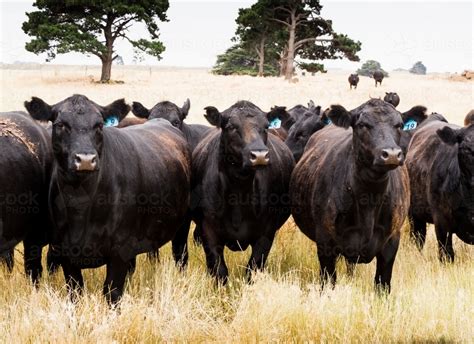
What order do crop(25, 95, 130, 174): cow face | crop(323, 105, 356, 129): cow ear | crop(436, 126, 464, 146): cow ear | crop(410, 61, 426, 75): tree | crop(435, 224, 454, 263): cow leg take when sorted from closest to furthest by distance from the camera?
crop(25, 95, 130, 174): cow face, crop(323, 105, 356, 129): cow ear, crop(436, 126, 464, 146): cow ear, crop(435, 224, 454, 263): cow leg, crop(410, 61, 426, 75): tree

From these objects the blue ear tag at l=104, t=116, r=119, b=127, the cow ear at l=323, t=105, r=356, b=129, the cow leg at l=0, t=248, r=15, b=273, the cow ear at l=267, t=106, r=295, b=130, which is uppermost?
the cow ear at l=323, t=105, r=356, b=129

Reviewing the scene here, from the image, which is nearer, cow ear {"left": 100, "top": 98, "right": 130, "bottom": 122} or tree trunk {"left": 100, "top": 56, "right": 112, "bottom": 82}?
cow ear {"left": 100, "top": 98, "right": 130, "bottom": 122}

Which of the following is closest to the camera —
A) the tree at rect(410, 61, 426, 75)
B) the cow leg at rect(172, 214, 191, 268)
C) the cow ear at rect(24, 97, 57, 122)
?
the cow ear at rect(24, 97, 57, 122)

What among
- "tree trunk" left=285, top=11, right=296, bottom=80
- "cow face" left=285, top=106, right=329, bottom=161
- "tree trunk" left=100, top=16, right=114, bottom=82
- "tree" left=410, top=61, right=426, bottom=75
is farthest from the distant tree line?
"tree" left=410, top=61, right=426, bottom=75

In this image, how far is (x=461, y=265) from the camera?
6.77 meters

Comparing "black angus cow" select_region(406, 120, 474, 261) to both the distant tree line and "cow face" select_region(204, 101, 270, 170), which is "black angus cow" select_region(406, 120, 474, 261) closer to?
"cow face" select_region(204, 101, 270, 170)

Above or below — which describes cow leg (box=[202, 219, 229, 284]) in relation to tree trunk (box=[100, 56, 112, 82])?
below

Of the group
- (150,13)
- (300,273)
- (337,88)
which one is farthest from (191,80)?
(300,273)

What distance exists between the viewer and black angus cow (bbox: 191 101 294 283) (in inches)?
242

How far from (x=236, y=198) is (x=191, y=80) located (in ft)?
116

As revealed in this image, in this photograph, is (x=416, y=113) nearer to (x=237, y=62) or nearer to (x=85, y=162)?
(x=85, y=162)

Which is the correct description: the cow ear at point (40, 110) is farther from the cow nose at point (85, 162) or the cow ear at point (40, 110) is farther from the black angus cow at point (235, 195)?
the black angus cow at point (235, 195)

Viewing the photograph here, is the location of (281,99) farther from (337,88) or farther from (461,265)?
(461,265)

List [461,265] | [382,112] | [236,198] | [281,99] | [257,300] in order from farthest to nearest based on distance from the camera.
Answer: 1. [281,99]
2. [461,265]
3. [236,198]
4. [382,112]
5. [257,300]
